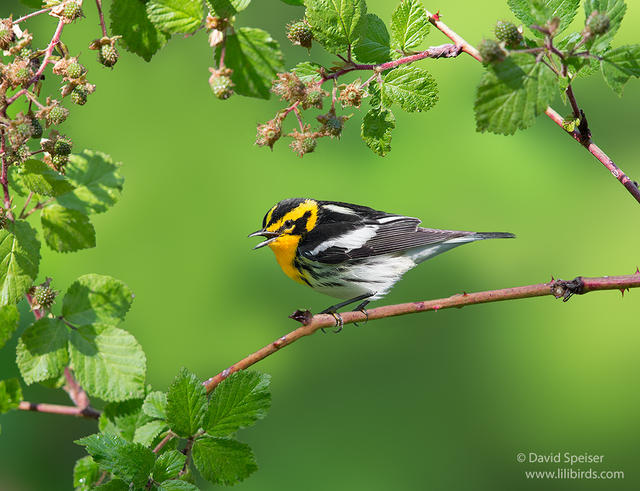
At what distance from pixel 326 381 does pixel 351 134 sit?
87 centimetres

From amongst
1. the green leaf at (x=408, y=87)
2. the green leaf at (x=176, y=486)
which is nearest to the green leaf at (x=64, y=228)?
the green leaf at (x=176, y=486)

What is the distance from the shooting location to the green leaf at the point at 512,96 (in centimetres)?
71

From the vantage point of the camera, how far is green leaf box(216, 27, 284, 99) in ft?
2.70

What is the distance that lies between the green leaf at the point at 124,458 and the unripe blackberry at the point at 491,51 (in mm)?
578

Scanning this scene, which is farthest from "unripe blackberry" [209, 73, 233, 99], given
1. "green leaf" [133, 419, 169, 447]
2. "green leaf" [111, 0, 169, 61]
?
"green leaf" [133, 419, 169, 447]

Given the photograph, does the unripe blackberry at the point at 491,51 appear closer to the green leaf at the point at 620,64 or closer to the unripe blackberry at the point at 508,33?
the unripe blackberry at the point at 508,33

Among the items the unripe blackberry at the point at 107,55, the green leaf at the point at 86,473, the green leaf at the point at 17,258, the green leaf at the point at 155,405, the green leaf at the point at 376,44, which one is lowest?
the green leaf at the point at 86,473

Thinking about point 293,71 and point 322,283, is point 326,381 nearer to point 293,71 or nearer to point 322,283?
point 322,283

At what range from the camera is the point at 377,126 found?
0.99 metres

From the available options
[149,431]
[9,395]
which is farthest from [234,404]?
[9,395]

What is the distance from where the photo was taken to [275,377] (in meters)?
2.41

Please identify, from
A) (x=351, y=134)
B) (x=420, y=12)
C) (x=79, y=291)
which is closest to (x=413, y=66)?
(x=420, y=12)

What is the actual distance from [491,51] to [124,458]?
1.99 ft

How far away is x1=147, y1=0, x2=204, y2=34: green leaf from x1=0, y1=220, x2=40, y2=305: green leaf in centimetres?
33
